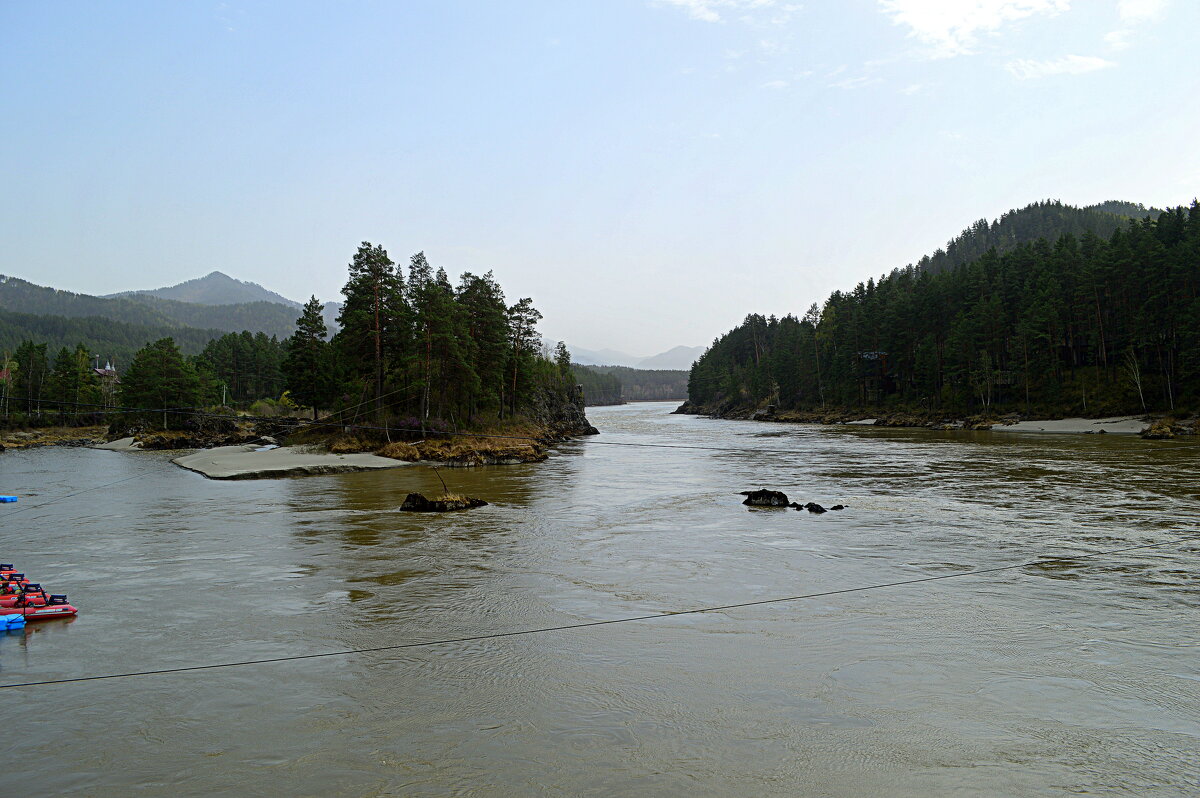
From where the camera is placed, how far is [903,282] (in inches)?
3917

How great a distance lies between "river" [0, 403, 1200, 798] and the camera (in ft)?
15.9

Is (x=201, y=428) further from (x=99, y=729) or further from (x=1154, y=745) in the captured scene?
(x=1154, y=745)

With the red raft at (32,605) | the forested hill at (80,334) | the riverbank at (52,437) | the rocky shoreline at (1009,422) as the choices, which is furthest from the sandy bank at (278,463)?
the forested hill at (80,334)

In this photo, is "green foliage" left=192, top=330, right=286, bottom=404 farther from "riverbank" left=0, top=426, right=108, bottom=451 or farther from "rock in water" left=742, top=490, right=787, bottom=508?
"rock in water" left=742, top=490, right=787, bottom=508

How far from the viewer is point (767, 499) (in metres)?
20.2

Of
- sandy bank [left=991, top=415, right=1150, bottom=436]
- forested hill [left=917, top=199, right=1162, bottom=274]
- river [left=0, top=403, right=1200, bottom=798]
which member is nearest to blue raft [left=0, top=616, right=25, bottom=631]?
river [left=0, top=403, right=1200, bottom=798]

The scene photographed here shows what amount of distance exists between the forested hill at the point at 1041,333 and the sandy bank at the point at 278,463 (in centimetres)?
5870

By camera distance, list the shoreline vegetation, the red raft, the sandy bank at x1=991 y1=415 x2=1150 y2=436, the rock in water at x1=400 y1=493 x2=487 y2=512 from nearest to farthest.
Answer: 1. the red raft
2. the rock in water at x1=400 y1=493 x2=487 y2=512
3. the shoreline vegetation
4. the sandy bank at x1=991 y1=415 x2=1150 y2=436

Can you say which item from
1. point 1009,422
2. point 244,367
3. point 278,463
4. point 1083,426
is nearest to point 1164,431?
point 1083,426

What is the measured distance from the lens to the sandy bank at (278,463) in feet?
104

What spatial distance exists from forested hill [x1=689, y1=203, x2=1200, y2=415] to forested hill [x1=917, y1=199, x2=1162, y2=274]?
70.8 m

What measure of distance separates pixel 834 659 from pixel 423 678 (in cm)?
447

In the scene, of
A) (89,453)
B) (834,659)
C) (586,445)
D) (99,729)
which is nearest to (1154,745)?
(834,659)

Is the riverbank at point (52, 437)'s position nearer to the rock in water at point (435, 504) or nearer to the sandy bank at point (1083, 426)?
the rock in water at point (435, 504)
